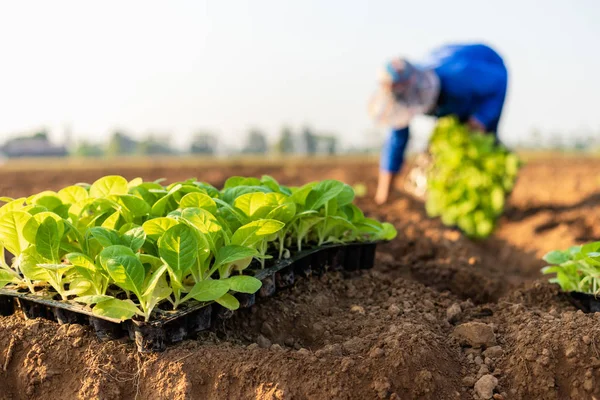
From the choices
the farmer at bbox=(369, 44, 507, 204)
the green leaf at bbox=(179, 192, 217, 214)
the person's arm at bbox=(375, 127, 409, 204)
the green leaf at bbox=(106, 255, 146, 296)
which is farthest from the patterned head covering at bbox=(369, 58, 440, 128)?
the green leaf at bbox=(106, 255, 146, 296)

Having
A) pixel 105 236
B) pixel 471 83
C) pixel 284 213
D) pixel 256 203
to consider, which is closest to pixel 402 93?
pixel 471 83

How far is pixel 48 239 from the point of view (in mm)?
2473

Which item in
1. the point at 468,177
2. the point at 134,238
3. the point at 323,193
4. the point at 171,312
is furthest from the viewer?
the point at 468,177

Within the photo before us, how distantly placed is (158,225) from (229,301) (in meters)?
0.43

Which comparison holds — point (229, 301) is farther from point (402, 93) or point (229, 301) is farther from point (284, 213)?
point (402, 93)

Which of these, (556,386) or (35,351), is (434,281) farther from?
(35,351)

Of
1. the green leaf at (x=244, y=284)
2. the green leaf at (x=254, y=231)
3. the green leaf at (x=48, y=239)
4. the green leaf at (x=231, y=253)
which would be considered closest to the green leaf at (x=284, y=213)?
the green leaf at (x=254, y=231)

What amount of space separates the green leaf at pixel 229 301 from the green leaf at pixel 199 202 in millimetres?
448

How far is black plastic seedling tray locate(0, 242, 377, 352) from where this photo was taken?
7.35 feet

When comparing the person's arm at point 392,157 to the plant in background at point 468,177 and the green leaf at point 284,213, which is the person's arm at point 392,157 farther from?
the green leaf at point 284,213

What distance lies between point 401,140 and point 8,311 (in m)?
4.97

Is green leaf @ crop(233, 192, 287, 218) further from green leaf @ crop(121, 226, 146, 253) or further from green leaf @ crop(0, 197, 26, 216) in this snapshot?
green leaf @ crop(0, 197, 26, 216)

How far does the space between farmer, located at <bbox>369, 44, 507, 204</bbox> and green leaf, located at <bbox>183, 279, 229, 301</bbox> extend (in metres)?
4.07

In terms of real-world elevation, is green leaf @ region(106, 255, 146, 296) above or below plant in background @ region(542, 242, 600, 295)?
above
